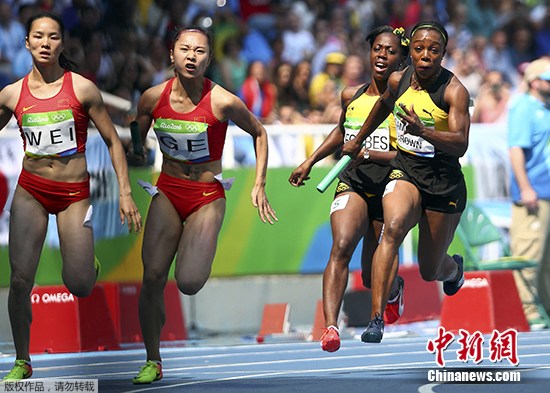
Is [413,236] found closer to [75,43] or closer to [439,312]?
[439,312]

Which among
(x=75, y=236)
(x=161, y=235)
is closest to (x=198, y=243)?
(x=161, y=235)

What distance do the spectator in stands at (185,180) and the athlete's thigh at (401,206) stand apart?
2.73 feet

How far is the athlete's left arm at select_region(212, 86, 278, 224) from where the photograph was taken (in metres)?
11.2

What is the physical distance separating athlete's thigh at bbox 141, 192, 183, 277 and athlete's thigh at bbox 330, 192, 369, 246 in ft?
3.96

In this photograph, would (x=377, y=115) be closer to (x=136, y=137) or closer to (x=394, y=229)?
(x=394, y=229)

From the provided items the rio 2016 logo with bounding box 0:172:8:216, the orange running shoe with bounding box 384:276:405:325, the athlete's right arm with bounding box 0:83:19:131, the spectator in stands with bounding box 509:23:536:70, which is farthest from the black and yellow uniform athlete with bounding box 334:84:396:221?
the spectator in stands with bounding box 509:23:536:70

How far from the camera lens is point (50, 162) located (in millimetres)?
11188

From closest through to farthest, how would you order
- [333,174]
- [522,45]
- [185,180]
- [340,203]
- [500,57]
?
[185,180], [333,174], [340,203], [500,57], [522,45]

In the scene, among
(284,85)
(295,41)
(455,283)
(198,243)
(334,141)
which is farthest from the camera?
(295,41)

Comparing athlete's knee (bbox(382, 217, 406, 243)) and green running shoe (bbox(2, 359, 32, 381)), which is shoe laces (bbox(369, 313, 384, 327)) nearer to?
athlete's knee (bbox(382, 217, 406, 243))

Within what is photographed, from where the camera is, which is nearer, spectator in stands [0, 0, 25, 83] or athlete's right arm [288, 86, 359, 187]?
athlete's right arm [288, 86, 359, 187]

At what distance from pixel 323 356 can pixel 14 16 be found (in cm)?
679

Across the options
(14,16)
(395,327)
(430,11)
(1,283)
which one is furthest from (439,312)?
(430,11)

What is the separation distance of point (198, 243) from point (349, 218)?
121 cm
